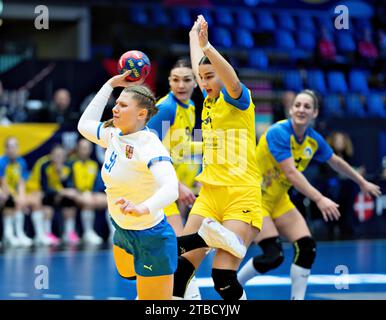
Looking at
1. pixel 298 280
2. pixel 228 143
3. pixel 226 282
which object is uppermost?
pixel 228 143

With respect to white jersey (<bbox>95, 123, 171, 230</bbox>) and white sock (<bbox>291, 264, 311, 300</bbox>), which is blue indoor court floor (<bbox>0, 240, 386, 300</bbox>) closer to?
white sock (<bbox>291, 264, 311, 300</bbox>)

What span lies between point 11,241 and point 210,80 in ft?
25.2

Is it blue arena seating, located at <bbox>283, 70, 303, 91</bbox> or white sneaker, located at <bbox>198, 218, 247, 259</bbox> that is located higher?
blue arena seating, located at <bbox>283, 70, 303, 91</bbox>

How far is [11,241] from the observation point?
13086mm

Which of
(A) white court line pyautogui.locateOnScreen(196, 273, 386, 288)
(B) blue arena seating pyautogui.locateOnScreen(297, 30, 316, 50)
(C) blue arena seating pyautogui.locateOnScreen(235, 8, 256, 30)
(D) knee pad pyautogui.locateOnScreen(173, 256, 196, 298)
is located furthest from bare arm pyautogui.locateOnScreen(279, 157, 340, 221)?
(B) blue arena seating pyautogui.locateOnScreen(297, 30, 316, 50)

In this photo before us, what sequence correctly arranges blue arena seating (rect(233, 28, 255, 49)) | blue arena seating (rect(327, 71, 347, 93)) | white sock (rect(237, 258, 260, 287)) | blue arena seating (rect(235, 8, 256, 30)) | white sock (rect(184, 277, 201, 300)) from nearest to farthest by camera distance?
white sock (rect(184, 277, 201, 300)) < white sock (rect(237, 258, 260, 287)) < blue arena seating (rect(327, 71, 347, 93)) < blue arena seating (rect(233, 28, 255, 49)) < blue arena seating (rect(235, 8, 256, 30))

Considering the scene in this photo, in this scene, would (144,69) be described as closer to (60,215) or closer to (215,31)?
(60,215)

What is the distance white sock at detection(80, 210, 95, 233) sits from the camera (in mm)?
13641

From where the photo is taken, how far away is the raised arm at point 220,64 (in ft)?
18.6

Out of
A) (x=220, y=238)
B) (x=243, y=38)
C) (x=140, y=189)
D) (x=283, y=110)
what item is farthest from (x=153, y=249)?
(x=243, y=38)

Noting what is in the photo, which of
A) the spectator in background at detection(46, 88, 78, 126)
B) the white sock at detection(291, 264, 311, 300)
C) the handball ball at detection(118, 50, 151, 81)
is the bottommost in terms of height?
the white sock at detection(291, 264, 311, 300)

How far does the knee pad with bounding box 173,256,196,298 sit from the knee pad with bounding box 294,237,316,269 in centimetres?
147

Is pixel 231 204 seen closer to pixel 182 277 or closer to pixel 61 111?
pixel 182 277
